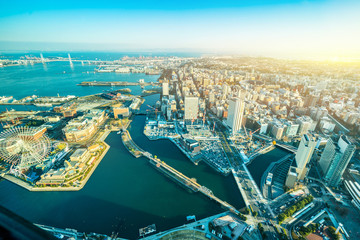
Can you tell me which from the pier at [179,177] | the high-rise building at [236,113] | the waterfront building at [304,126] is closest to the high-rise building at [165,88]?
the high-rise building at [236,113]

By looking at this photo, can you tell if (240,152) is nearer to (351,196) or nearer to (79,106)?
(351,196)


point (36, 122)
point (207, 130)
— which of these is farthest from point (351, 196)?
point (36, 122)

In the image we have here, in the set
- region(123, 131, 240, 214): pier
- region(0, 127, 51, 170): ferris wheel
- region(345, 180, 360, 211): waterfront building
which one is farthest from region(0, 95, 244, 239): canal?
region(345, 180, 360, 211): waterfront building

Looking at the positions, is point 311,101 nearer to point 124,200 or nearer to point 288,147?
point 288,147

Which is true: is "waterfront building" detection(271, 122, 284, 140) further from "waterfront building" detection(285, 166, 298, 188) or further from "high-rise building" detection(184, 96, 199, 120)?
"high-rise building" detection(184, 96, 199, 120)

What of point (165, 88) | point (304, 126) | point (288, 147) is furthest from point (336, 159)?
point (165, 88)
